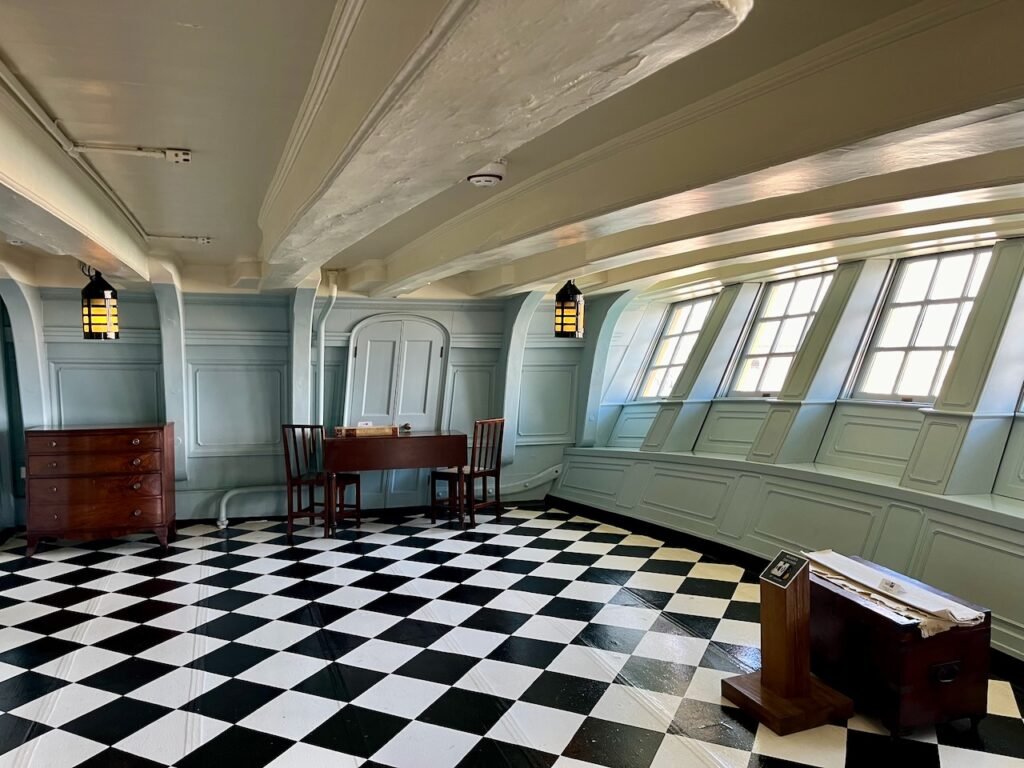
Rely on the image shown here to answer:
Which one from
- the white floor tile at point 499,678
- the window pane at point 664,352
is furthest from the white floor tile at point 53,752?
the window pane at point 664,352

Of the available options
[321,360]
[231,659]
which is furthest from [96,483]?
[231,659]

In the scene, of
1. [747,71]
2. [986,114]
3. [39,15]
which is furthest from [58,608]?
[986,114]

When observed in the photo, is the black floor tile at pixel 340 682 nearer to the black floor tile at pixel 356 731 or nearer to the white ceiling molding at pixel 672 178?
the black floor tile at pixel 356 731

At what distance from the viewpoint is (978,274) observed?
4.46m

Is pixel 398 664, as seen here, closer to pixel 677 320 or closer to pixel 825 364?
pixel 825 364

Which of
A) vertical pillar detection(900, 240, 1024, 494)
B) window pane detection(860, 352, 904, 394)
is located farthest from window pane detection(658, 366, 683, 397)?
vertical pillar detection(900, 240, 1024, 494)

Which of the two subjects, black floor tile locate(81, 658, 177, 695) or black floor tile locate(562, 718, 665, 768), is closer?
black floor tile locate(562, 718, 665, 768)

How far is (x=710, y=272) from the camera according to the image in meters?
5.73

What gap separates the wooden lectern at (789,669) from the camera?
2.80 metres

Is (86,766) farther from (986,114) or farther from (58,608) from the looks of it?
(986,114)

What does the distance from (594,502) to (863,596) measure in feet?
12.5

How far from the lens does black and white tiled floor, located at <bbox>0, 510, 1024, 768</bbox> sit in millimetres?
2648

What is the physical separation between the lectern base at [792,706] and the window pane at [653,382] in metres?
4.32

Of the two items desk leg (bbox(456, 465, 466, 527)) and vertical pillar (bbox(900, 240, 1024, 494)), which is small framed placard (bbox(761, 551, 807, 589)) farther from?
desk leg (bbox(456, 465, 466, 527))
